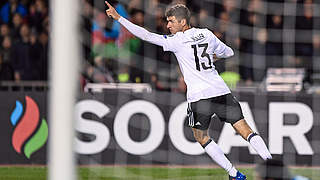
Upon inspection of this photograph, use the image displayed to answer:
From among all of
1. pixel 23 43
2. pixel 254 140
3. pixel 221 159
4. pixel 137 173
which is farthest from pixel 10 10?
pixel 254 140

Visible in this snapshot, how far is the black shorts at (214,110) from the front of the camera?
396 inches

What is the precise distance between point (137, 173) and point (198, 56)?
9.12 ft

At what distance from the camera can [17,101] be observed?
13.5 meters

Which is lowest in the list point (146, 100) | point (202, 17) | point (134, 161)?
point (134, 161)

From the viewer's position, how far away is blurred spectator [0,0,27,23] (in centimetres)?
1407

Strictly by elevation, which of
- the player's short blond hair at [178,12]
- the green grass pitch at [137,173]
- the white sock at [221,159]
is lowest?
the green grass pitch at [137,173]

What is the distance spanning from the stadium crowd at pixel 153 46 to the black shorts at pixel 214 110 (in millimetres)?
2986

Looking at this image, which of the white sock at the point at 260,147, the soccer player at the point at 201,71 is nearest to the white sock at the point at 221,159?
the soccer player at the point at 201,71

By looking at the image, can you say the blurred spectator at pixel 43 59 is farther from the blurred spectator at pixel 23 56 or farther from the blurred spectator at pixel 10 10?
the blurred spectator at pixel 10 10

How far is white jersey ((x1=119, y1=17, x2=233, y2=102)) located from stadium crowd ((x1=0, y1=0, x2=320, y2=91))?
9.40 ft

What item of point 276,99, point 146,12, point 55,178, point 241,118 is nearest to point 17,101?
point 146,12

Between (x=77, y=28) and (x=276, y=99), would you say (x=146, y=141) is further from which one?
(x=77, y=28)

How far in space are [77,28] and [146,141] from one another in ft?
24.8

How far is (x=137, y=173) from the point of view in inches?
486
